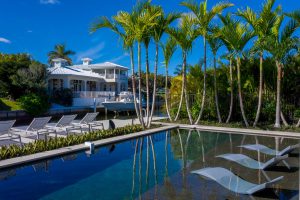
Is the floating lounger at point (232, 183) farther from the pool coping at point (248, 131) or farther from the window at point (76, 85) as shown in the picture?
the window at point (76, 85)

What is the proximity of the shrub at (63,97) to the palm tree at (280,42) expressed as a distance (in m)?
22.4

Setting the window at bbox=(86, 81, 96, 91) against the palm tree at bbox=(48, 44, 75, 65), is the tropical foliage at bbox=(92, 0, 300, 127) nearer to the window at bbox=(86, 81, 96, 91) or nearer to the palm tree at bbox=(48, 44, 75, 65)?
the window at bbox=(86, 81, 96, 91)

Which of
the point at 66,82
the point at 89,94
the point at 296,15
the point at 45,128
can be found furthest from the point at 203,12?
the point at 66,82

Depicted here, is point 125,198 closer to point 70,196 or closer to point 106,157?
point 70,196

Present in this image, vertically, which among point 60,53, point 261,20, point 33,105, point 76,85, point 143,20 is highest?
point 60,53

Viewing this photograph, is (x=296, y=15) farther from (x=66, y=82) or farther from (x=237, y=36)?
(x=66, y=82)

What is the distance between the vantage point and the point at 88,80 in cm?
3931

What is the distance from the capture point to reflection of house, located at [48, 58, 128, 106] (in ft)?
111

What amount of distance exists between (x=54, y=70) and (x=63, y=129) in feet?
85.0

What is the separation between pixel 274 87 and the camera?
16.6 m

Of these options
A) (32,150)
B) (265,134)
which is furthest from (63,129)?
(265,134)

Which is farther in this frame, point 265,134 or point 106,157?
point 265,134

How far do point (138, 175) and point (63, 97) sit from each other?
26.3 meters

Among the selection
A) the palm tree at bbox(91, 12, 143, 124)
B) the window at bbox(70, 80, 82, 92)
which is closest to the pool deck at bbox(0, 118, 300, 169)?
the palm tree at bbox(91, 12, 143, 124)
